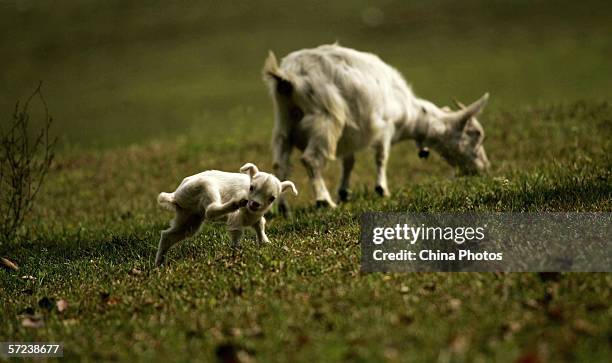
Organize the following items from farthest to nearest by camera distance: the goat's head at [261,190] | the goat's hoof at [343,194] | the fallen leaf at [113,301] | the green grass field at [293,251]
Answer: the goat's hoof at [343,194]
the goat's head at [261,190]
the fallen leaf at [113,301]
the green grass field at [293,251]

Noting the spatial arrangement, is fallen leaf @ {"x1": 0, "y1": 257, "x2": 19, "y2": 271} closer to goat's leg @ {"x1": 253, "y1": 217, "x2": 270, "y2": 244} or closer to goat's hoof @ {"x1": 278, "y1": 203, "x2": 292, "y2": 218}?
goat's leg @ {"x1": 253, "y1": 217, "x2": 270, "y2": 244}

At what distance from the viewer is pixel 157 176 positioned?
12883 mm

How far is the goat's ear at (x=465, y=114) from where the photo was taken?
11047 millimetres

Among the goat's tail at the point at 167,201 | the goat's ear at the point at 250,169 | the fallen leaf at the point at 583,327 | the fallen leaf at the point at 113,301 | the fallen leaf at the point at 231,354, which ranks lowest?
the fallen leaf at the point at 113,301

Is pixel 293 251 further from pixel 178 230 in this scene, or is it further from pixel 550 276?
pixel 550 276

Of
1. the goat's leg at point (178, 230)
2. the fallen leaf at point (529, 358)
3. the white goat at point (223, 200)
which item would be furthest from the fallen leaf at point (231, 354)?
the goat's leg at point (178, 230)

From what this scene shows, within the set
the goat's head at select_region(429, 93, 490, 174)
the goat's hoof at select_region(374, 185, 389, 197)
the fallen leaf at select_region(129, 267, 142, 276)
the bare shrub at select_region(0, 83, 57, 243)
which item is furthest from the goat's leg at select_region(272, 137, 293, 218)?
the fallen leaf at select_region(129, 267, 142, 276)

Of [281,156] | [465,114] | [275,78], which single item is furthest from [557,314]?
[465,114]

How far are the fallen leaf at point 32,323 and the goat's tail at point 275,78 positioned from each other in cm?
442

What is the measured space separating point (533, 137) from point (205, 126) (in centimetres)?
1040

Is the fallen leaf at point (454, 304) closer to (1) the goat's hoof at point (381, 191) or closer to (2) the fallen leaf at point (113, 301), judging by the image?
(2) the fallen leaf at point (113, 301)

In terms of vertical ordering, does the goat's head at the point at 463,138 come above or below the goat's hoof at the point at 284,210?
above

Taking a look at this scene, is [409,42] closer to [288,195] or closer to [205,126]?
[205,126]

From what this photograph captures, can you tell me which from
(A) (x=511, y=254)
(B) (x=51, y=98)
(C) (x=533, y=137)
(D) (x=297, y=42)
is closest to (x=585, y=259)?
(A) (x=511, y=254)
